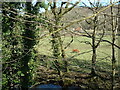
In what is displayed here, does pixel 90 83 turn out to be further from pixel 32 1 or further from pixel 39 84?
pixel 32 1

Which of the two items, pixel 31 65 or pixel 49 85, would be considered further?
pixel 49 85

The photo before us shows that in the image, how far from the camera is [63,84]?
7.05 metres

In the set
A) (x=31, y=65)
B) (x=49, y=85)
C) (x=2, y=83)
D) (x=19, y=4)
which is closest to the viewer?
(x=2, y=83)

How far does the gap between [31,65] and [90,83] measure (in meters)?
2.70

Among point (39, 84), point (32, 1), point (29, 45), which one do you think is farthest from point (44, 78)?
point (32, 1)

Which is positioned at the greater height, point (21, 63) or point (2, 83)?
point (21, 63)

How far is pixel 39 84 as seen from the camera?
7883 mm

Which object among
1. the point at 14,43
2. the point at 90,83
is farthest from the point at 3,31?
the point at 90,83

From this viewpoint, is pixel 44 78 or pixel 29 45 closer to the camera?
pixel 29 45

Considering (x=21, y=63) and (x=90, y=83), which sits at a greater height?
(x=21, y=63)

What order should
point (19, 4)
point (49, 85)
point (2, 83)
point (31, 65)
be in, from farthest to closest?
1. point (49, 85)
2. point (31, 65)
3. point (19, 4)
4. point (2, 83)

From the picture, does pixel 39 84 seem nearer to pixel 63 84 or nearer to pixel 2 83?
pixel 63 84

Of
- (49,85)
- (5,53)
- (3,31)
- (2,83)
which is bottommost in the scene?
(49,85)

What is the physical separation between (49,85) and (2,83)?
2481 mm
